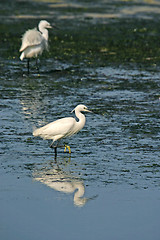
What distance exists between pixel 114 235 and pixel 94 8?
29841 millimetres

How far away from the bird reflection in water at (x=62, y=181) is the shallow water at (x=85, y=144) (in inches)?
0.7

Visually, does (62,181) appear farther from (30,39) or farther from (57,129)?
(30,39)

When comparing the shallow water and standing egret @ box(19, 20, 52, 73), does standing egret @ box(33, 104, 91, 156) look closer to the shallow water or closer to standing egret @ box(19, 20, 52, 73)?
the shallow water

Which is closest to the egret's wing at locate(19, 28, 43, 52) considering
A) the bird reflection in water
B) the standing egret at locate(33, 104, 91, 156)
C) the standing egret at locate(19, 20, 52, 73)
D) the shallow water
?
the standing egret at locate(19, 20, 52, 73)

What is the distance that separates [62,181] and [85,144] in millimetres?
2442

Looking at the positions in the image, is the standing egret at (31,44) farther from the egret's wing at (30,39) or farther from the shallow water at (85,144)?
the shallow water at (85,144)

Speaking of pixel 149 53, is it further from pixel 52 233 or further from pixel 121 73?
pixel 52 233

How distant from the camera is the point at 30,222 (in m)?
9.12

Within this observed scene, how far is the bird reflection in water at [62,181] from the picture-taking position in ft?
33.5

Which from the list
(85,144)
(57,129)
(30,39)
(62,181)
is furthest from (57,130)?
(30,39)

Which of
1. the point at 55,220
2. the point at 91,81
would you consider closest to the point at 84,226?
the point at 55,220

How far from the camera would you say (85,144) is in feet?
43.6

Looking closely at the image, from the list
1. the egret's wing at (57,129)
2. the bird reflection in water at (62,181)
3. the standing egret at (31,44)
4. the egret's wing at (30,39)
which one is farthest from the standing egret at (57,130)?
the egret's wing at (30,39)

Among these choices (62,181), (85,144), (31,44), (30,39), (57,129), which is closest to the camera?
(62,181)
